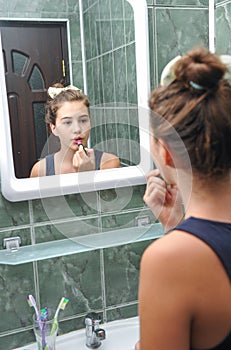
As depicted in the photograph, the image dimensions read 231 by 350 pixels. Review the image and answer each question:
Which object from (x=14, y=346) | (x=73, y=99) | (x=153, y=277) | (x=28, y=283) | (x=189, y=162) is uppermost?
(x=73, y=99)

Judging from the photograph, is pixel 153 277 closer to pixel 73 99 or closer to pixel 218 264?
pixel 218 264

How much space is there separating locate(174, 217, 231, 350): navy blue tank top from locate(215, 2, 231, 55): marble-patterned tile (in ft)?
3.02

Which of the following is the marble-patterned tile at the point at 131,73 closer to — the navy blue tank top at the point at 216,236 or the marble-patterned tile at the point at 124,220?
the marble-patterned tile at the point at 124,220

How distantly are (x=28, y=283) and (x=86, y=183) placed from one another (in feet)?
1.10

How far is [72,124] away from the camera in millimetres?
1167

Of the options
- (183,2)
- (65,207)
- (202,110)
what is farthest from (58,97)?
(202,110)

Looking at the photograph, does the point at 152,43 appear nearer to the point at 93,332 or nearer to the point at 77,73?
the point at 77,73

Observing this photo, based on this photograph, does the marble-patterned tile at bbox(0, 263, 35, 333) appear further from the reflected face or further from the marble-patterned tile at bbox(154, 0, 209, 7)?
the marble-patterned tile at bbox(154, 0, 209, 7)

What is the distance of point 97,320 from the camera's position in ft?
3.85

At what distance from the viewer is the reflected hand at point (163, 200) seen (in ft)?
2.79

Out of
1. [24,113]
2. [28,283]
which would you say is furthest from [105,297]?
[24,113]

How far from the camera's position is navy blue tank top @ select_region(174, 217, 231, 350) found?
55 cm

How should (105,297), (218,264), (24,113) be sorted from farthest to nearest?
(105,297), (24,113), (218,264)

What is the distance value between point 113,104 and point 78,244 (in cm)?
44
